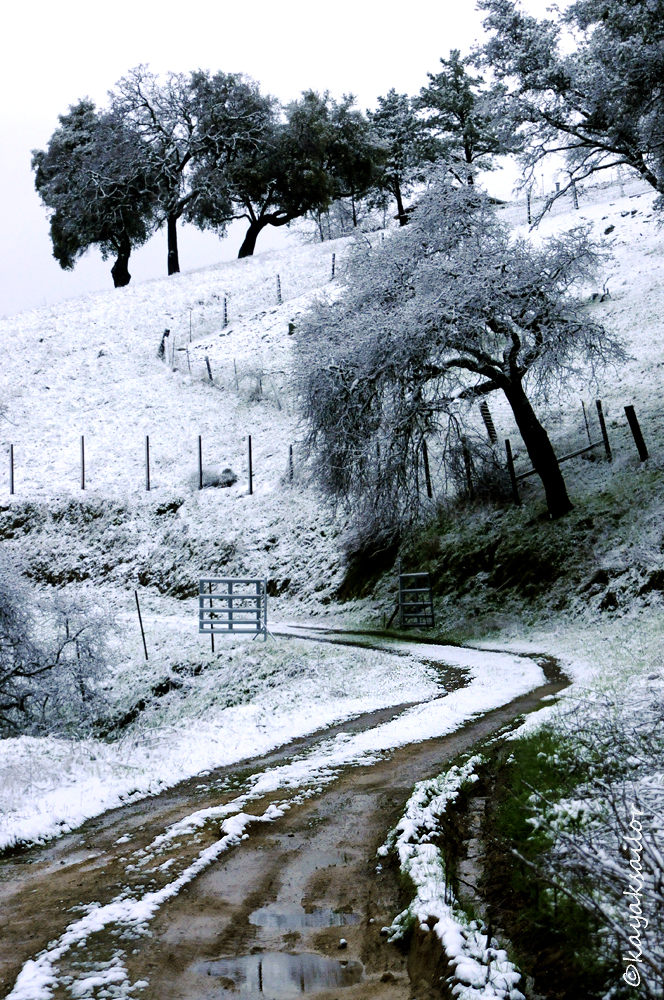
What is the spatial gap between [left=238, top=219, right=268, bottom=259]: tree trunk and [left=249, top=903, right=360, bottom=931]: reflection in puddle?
6408cm

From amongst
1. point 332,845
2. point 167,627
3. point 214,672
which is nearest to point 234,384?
point 167,627

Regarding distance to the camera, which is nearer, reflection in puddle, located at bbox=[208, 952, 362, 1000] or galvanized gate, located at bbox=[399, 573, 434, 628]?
reflection in puddle, located at bbox=[208, 952, 362, 1000]

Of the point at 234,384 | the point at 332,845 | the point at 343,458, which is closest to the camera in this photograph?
the point at 332,845

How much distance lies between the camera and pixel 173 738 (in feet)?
37.3

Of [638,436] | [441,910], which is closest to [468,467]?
[638,436]

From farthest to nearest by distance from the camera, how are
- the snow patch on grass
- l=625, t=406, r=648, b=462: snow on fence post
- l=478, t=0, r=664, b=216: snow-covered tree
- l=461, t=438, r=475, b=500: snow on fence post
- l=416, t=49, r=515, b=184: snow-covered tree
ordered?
l=416, t=49, r=515, b=184: snow-covered tree → l=625, t=406, r=648, b=462: snow on fence post → l=461, t=438, r=475, b=500: snow on fence post → l=478, t=0, r=664, b=216: snow-covered tree → the snow patch on grass

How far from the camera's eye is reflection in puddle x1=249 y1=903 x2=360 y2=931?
489 cm

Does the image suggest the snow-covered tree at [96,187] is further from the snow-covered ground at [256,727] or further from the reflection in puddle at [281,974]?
the reflection in puddle at [281,974]

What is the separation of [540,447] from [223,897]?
17.2 m

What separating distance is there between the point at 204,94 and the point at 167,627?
51.5 metres

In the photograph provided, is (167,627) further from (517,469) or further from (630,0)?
(630,0)

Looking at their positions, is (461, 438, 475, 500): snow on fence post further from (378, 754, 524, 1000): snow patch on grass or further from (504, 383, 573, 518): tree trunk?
(378, 754, 524, 1000): snow patch on grass

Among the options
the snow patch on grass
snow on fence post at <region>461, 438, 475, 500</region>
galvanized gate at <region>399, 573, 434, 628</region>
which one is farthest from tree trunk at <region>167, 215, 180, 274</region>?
the snow patch on grass

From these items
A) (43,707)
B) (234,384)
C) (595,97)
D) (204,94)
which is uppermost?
(204,94)
